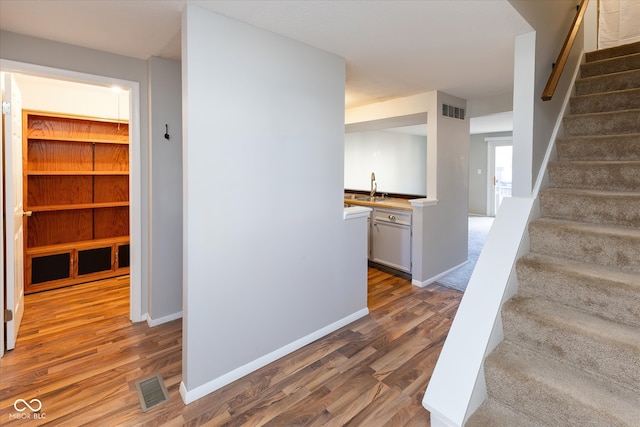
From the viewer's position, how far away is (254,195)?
6.81ft

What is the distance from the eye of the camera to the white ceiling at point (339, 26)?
1793 millimetres

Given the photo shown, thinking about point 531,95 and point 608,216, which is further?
point 531,95

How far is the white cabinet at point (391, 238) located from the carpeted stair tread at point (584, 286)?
6.68ft

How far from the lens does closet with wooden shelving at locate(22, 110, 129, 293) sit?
3486mm

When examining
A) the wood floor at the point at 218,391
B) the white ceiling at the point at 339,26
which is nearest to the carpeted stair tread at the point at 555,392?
the wood floor at the point at 218,391

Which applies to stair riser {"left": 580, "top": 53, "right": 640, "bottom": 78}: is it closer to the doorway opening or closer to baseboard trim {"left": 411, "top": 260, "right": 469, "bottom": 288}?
baseboard trim {"left": 411, "top": 260, "right": 469, "bottom": 288}

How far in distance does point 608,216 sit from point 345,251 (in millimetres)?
1744

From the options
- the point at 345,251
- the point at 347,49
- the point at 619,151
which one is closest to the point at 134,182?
the point at 345,251

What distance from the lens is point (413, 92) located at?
12.0 ft

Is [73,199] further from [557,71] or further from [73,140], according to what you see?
[557,71]

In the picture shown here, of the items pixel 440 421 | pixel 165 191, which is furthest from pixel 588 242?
pixel 165 191

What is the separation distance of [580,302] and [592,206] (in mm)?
697

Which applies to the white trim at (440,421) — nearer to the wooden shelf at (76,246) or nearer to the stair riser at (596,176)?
the stair riser at (596,176)

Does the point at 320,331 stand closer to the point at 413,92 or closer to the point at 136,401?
the point at 136,401
